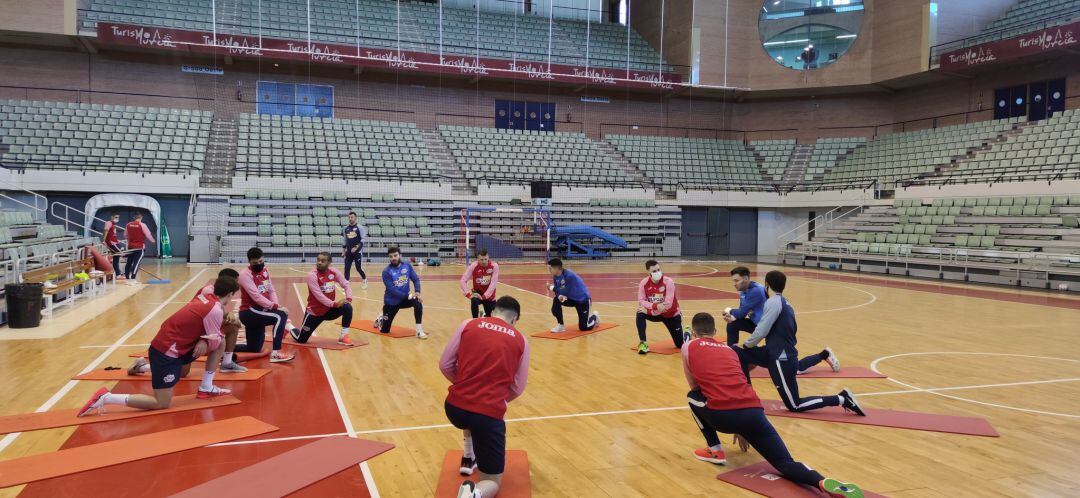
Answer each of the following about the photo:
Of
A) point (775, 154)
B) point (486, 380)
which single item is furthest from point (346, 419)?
point (775, 154)

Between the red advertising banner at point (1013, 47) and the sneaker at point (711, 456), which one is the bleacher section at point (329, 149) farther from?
the sneaker at point (711, 456)

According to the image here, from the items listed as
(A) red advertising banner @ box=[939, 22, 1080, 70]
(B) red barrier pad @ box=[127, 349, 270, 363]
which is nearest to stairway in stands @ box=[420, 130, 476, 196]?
(B) red barrier pad @ box=[127, 349, 270, 363]

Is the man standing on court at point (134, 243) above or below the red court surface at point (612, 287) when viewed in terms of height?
above

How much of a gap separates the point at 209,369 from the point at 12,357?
3.44 m

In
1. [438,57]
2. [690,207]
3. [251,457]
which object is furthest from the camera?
[690,207]

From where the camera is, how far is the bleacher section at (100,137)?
2234 centimetres

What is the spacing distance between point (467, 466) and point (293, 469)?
3.77ft

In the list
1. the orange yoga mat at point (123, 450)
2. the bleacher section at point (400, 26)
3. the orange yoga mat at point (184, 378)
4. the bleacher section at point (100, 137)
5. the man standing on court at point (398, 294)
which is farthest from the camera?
the bleacher section at point (400, 26)

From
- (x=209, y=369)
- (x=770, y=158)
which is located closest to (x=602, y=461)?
(x=209, y=369)

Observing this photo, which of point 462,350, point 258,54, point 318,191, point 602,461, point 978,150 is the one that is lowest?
point 602,461

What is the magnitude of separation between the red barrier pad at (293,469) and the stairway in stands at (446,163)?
874 inches

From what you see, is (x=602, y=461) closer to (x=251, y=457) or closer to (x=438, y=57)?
(x=251, y=457)

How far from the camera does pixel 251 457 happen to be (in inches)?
184

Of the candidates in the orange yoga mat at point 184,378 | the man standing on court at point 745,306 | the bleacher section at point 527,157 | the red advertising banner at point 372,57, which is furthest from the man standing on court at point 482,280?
the red advertising banner at point 372,57
